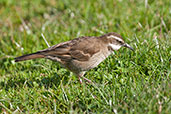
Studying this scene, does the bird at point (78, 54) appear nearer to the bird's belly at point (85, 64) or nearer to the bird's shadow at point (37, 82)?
the bird's belly at point (85, 64)

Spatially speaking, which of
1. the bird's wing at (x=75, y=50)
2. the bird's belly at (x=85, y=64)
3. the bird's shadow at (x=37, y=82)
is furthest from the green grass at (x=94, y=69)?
the bird's wing at (x=75, y=50)

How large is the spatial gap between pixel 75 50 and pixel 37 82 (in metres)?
1.07

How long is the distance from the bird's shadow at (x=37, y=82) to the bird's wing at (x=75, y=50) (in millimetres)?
498

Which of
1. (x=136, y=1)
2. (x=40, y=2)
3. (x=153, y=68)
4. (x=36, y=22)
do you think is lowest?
(x=153, y=68)

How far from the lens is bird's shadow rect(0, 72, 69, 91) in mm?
6102

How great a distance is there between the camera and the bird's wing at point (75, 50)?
614cm

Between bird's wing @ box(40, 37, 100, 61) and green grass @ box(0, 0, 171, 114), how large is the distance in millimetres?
396

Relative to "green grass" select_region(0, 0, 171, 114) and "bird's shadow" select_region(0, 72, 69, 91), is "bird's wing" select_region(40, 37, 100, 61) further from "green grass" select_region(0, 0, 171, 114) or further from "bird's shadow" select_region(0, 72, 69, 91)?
"bird's shadow" select_region(0, 72, 69, 91)

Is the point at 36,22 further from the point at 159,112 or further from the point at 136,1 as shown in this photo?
the point at 159,112

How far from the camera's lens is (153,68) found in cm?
559

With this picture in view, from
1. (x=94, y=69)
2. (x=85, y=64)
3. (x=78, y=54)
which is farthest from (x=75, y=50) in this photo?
(x=94, y=69)

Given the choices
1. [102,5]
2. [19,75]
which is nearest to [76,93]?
[19,75]

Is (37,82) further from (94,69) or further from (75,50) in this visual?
(94,69)

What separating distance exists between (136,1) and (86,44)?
336cm
